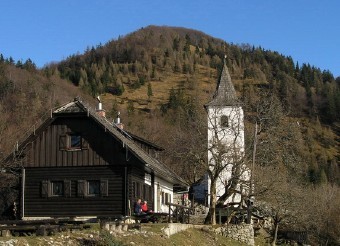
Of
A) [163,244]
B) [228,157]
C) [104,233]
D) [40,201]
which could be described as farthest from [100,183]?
[104,233]

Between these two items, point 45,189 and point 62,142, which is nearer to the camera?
point 45,189

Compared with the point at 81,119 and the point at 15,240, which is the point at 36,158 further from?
the point at 15,240

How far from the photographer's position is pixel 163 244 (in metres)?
29.2

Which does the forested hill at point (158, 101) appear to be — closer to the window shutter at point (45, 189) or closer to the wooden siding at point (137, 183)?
the wooden siding at point (137, 183)

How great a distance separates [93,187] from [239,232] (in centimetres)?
1018

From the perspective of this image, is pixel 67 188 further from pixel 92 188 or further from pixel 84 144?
pixel 84 144

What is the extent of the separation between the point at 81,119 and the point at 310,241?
28.4m

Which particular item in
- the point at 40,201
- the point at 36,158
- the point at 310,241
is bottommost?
the point at 310,241

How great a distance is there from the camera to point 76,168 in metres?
40.9

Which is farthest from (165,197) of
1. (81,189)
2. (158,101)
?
(158,101)

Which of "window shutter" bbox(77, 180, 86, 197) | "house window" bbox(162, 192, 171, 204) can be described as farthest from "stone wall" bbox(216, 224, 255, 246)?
"window shutter" bbox(77, 180, 86, 197)

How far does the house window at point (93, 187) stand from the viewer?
134 ft

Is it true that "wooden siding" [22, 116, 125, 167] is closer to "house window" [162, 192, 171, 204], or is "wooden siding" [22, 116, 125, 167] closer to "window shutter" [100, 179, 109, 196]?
"window shutter" [100, 179, 109, 196]

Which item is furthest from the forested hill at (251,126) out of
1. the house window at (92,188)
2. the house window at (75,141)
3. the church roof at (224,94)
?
the house window at (92,188)
